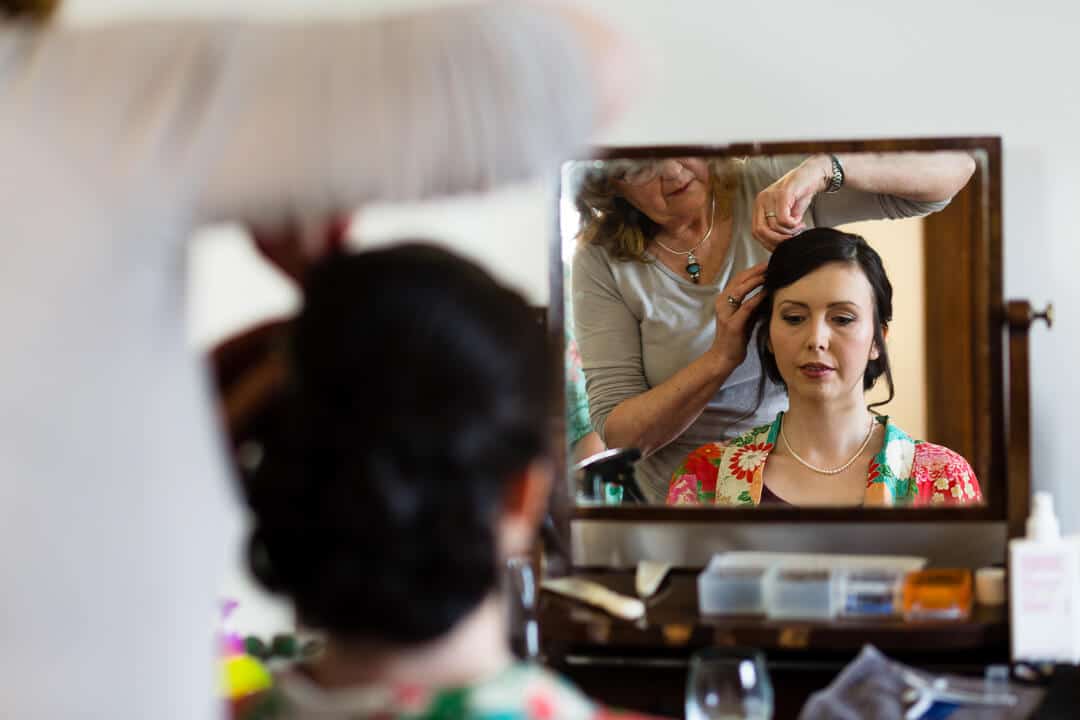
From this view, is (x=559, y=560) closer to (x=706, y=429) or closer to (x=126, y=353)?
(x=706, y=429)

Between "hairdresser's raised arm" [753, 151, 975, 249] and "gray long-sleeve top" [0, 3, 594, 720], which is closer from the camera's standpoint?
"gray long-sleeve top" [0, 3, 594, 720]

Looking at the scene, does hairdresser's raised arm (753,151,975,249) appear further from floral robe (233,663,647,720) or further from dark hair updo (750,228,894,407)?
floral robe (233,663,647,720)

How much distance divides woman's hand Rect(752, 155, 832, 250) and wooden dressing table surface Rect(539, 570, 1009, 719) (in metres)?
0.38

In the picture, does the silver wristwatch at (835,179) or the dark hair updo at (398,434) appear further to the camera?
the silver wristwatch at (835,179)

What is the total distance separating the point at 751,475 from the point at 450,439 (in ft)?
3.04

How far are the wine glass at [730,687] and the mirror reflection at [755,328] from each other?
0.39m

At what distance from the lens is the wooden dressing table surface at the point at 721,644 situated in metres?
1.15

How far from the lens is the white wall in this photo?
4.35 feet

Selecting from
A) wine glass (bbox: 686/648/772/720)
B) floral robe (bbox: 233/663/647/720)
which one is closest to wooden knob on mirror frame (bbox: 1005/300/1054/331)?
wine glass (bbox: 686/648/772/720)

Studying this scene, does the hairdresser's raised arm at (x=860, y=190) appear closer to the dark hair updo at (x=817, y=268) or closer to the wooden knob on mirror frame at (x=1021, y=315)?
the dark hair updo at (x=817, y=268)

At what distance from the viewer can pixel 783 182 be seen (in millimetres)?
1288

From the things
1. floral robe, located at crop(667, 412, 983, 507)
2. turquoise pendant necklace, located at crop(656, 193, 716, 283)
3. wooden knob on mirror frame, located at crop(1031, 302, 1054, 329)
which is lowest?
floral robe, located at crop(667, 412, 983, 507)

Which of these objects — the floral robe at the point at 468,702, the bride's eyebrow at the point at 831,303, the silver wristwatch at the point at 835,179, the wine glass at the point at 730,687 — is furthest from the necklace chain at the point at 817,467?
the floral robe at the point at 468,702

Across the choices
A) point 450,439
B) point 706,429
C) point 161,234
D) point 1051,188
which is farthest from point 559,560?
point 161,234
